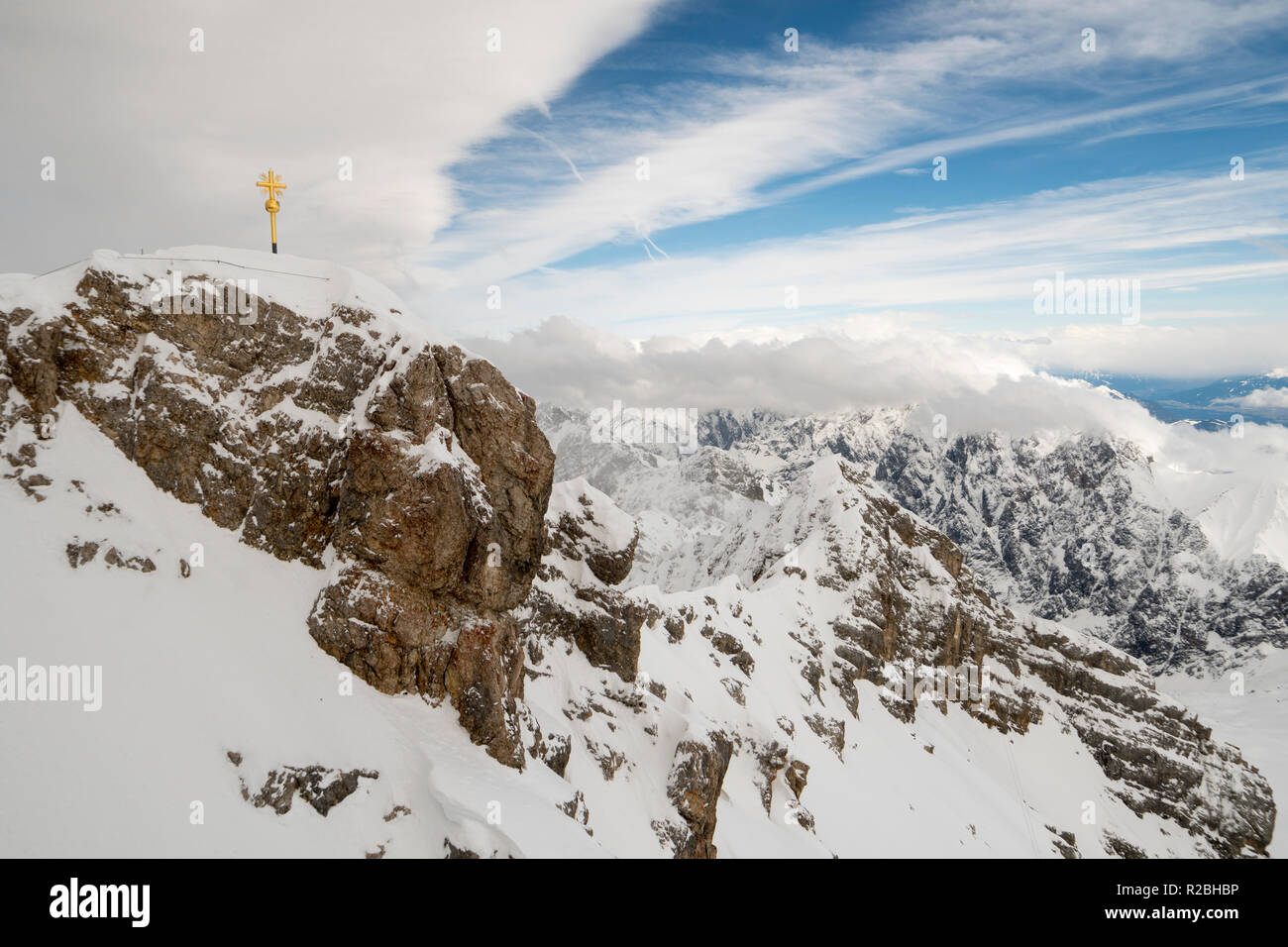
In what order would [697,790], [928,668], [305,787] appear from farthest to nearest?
[928,668]
[697,790]
[305,787]

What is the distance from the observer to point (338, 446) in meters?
33.2

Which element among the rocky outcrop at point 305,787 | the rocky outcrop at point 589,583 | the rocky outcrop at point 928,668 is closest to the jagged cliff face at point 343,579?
the rocky outcrop at point 305,787

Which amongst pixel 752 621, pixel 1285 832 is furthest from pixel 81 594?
pixel 1285 832

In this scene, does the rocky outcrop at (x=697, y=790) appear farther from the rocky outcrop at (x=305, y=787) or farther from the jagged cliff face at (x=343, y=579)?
the rocky outcrop at (x=305, y=787)

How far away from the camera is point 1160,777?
387 feet

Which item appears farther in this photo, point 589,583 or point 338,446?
point 589,583

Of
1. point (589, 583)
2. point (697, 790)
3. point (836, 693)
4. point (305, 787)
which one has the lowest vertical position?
point (836, 693)

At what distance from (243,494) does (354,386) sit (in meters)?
6.92

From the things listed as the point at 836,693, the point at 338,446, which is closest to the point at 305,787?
the point at 338,446

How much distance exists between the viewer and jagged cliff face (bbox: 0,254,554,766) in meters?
Answer: 30.2

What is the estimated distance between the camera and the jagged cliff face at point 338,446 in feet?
99.1

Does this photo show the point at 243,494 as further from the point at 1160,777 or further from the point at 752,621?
the point at 1160,777

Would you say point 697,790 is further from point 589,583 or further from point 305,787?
point 305,787
